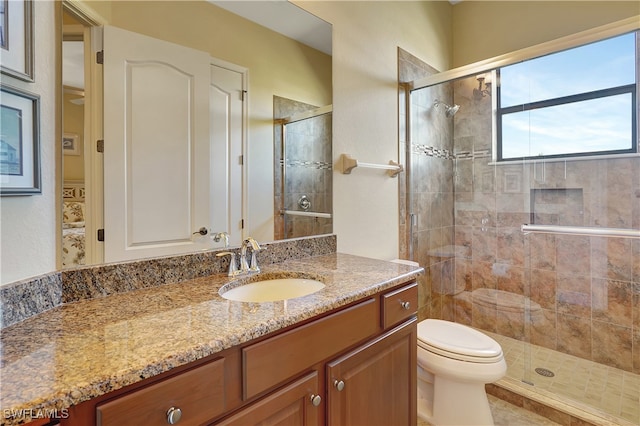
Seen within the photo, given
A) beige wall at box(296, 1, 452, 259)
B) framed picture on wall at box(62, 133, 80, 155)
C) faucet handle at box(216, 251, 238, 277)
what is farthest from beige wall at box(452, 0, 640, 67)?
framed picture on wall at box(62, 133, 80, 155)

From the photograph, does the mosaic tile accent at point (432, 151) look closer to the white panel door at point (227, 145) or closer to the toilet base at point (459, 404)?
the white panel door at point (227, 145)

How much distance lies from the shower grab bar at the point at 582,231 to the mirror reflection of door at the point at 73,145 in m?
2.76

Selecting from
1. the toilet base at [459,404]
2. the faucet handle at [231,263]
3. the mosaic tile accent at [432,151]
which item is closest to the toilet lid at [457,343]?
the toilet base at [459,404]

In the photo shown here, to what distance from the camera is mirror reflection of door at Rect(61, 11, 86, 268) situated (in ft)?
3.16

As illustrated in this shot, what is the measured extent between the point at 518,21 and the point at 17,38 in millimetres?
3037

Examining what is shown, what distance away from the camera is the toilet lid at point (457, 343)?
1.60 m

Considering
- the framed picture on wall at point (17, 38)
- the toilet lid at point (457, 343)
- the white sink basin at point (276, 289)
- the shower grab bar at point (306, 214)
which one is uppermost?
the framed picture on wall at point (17, 38)

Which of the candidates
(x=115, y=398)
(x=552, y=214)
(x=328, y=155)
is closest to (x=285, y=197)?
(x=328, y=155)

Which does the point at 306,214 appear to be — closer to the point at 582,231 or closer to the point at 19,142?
the point at 19,142

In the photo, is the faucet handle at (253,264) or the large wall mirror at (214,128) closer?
the large wall mirror at (214,128)

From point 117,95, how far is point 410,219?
Answer: 1.90 m

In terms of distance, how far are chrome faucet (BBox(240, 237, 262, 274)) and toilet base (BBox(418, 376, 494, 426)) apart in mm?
1198

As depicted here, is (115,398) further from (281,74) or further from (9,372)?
(281,74)

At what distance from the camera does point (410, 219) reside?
7.68ft
